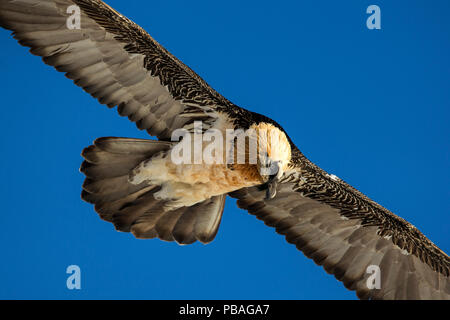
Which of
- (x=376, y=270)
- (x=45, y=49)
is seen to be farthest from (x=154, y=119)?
(x=376, y=270)

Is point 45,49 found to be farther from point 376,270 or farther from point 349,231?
point 376,270

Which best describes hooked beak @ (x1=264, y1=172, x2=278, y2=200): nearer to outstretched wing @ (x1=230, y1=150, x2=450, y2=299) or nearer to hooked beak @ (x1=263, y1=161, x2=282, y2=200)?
hooked beak @ (x1=263, y1=161, x2=282, y2=200)

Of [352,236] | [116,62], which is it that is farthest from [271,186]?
[116,62]

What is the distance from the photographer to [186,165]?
18.8 feet

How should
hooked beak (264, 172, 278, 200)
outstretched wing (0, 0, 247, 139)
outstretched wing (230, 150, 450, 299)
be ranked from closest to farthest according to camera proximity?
outstretched wing (0, 0, 247, 139)
hooked beak (264, 172, 278, 200)
outstretched wing (230, 150, 450, 299)

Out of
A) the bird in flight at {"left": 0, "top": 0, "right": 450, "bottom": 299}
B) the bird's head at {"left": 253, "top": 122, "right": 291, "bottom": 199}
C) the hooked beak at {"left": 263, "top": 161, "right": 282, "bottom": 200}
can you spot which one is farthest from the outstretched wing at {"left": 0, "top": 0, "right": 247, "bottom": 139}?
the hooked beak at {"left": 263, "top": 161, "right": 282, "bottom": 200}

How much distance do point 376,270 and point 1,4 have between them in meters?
4.66

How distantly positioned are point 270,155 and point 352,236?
1862 mm

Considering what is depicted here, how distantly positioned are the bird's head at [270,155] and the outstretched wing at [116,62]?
14.3 inches

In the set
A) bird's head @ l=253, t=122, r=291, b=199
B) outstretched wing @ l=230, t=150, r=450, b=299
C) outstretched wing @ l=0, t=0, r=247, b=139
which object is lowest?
outstretched wing @ l=230, t=150, r=450, b=299

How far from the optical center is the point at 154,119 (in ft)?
19.5

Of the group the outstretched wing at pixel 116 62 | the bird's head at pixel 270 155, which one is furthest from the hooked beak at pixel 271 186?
the outstretched wing at pixel 116 62

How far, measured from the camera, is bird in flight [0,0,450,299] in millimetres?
5410

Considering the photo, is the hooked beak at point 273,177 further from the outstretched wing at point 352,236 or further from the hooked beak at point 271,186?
the outstretched wing at point 352,236
